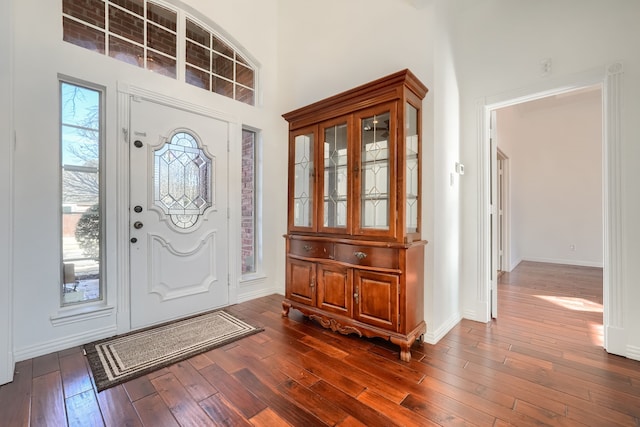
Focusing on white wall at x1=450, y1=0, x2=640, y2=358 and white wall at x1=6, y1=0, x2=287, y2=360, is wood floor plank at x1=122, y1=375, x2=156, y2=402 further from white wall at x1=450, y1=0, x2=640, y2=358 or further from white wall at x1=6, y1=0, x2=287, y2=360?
white wall at x1=450, y1=0, x2=640, y2=358

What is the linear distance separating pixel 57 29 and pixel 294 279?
9.15ft

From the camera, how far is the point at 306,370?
75.7 inches

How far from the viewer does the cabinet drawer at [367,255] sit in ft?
7.01

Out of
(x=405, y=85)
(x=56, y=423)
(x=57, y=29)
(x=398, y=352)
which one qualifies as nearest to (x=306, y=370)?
(x=398, y=352)

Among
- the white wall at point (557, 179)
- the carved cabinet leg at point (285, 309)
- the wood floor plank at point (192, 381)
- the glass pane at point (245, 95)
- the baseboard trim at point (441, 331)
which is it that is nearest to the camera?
the wood floor plank at point (192, 381)

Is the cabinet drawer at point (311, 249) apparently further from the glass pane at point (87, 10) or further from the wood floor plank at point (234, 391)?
the glass pane at point (87, 10)

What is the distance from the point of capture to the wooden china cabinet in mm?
2121

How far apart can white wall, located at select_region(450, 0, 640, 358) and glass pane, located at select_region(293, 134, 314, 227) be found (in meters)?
1.59

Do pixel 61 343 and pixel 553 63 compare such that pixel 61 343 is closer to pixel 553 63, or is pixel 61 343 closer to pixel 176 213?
pixel 176 213

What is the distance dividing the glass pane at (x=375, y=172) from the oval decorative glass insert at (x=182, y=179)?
1688mm

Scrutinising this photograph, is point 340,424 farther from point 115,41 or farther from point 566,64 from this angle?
point 115,41

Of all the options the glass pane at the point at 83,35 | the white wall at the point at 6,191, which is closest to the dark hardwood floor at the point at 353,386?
the white wall at the point at 6,191

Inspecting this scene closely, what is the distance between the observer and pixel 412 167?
7.61 ft

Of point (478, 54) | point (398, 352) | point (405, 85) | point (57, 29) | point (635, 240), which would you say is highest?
point (478, 54)
